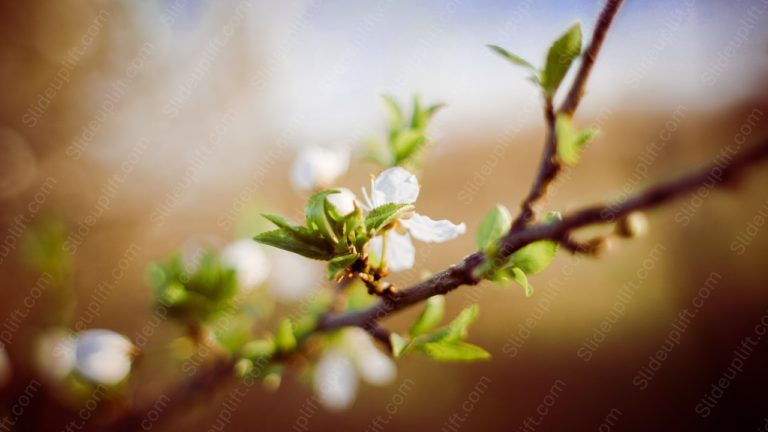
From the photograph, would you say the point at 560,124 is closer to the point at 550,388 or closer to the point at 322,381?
the point at 322,381

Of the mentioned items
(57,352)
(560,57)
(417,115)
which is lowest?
(57,352)

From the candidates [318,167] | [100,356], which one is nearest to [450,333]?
[318,167]

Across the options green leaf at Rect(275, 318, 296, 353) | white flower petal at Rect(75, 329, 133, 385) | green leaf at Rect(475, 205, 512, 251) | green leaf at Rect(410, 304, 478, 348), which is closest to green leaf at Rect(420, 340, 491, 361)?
green leaf at Rect(410, 304, 478, 348)

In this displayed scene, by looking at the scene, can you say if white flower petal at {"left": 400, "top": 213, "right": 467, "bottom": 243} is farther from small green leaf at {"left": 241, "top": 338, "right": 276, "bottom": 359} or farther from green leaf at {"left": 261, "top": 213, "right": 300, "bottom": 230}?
small green leaf at {"left": 241, "top": 338, "right": 276, "bottom": 359}

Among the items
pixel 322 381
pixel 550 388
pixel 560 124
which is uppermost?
pixel 560 124

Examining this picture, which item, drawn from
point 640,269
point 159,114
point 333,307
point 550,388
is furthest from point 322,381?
point 640,269

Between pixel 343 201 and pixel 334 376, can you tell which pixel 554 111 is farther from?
pixel 334 376
